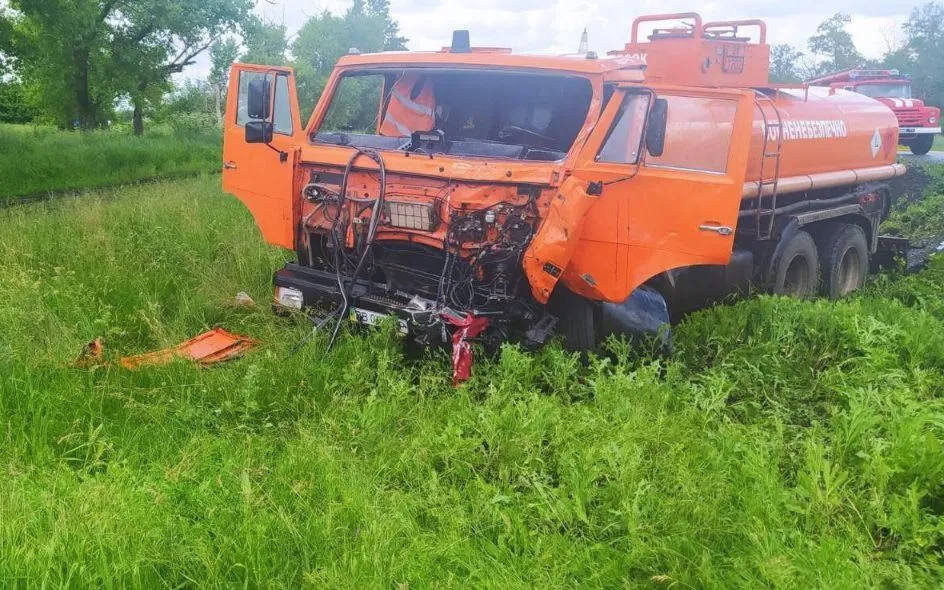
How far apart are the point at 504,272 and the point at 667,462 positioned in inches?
66.1

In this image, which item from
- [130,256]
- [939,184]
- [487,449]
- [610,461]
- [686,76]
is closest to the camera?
[610,461]

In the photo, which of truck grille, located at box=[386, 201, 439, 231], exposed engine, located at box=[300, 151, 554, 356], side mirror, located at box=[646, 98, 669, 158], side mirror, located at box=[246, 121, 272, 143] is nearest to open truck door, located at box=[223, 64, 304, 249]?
side mirror, located at box=[246, 121, 272, 143]

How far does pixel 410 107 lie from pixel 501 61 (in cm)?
137

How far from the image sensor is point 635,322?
5.27m

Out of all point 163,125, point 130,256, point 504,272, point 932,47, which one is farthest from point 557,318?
point 932,47

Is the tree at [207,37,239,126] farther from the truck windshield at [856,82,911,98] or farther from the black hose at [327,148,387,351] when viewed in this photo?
the black hose at [327,148,387,351]

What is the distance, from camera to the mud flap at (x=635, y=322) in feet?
17.1

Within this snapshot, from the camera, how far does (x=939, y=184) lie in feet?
43.4

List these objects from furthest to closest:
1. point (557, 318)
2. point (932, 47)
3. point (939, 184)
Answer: point (932, 47)
point (939, 184)
point (557, 318)

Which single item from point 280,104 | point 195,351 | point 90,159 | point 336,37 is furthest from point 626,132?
point 336,37

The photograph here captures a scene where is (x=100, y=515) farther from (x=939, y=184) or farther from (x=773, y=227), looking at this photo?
(x=939, y=184)

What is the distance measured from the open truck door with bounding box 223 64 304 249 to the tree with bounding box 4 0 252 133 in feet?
42.7

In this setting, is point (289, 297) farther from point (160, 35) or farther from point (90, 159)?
point (160, 35)

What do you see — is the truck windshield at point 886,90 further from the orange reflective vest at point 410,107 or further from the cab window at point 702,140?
the cab window at point 702,140
